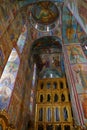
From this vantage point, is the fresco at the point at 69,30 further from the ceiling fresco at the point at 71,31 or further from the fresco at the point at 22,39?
the fresco at the point at 22,39

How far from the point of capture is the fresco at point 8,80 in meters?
7.77

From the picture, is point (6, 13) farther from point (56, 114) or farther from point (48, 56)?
point (56, 114)

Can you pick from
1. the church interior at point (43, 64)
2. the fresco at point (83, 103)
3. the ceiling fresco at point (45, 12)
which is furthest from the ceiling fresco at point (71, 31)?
the fresco at point (83, 103)

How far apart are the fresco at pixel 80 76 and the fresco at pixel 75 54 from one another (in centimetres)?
54

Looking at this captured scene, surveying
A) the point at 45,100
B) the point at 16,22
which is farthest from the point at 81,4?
the point at 45,100

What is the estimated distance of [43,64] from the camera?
17.0 meters

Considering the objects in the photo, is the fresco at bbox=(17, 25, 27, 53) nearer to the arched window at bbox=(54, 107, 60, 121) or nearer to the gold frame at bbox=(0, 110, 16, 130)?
the gold frame at bbox=(0, 110, 16, 130)

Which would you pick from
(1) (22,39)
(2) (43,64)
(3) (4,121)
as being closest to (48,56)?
(2) (43,64)

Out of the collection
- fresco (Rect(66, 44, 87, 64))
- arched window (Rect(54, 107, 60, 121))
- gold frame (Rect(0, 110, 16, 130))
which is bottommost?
gold frame (Rect(0, 110, 16, 130))

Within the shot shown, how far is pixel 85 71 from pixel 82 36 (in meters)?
4.26

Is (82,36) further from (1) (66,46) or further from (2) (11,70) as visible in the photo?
(2) (11,70)

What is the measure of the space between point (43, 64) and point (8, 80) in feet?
A: 27.9

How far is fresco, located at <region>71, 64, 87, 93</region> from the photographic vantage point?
934 cm

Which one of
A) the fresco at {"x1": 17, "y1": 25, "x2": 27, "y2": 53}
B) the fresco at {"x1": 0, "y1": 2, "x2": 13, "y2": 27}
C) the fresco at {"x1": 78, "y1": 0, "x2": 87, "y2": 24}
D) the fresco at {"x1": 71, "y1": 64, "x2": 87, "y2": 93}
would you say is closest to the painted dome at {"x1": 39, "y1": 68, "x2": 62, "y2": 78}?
the fresco at {"x1": 17, "y1": 25, "x2": 27, "y2": 53}
